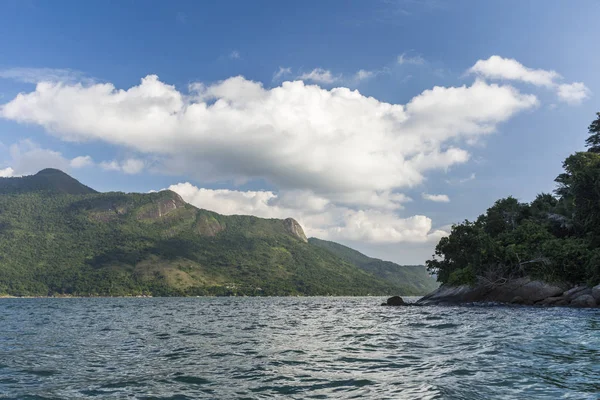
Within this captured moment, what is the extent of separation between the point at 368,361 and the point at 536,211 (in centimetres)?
9221

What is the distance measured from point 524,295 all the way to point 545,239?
15299mm

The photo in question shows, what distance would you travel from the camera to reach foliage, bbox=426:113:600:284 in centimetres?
6303

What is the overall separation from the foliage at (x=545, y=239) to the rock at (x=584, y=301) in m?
7.68

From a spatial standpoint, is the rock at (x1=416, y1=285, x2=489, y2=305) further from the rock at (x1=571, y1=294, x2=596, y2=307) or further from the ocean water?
the ocean water

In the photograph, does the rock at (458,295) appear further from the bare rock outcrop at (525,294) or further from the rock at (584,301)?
the rock at (584,301)

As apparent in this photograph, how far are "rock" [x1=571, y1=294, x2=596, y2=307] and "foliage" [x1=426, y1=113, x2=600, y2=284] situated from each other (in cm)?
768

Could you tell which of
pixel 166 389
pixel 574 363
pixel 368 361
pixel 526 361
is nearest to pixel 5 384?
pixel 166 389

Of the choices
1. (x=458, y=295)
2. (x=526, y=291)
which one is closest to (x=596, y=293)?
(x=526, y=291)

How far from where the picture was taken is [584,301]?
1977 inches

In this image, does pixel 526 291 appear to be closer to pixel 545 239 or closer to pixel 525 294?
pixel 525 294

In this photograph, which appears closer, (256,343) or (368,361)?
(368,361)

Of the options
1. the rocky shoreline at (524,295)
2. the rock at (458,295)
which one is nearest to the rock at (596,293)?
the rocky shoreline at (524,295)

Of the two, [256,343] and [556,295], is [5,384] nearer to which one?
[256,343]

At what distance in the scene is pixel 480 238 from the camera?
254 feet
